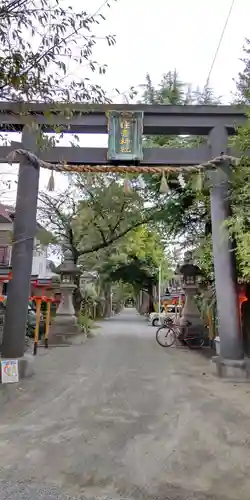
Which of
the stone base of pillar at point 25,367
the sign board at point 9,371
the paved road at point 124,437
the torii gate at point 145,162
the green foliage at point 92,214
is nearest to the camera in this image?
the paved road at point 124,437

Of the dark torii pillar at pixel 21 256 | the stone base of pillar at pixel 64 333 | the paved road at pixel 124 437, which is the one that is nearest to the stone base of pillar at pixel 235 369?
the paved road at pixel 124 437

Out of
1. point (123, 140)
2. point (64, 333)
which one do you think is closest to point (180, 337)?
point (64, 333)

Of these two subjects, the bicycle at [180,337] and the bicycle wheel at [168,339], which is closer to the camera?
the bicycle at [180,337]

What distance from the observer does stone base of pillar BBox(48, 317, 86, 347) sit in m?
10.6

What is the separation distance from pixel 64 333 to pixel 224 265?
615 cm

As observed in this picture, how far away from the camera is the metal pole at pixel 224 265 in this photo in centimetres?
589

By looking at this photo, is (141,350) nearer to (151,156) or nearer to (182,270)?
(182,270)

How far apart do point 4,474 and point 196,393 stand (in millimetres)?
3070

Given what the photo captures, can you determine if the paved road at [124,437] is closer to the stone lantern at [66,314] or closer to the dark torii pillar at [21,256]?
the dark torii pillar at [21,256]

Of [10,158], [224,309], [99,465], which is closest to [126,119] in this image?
[10,158]

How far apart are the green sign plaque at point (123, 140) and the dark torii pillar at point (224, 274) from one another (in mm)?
1330

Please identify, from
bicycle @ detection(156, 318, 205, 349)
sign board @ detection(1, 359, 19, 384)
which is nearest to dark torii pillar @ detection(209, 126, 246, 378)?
sign board @ detection(1, 359, 19, 384)

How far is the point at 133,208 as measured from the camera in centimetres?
1245

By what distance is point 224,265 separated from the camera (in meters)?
6.11
